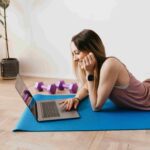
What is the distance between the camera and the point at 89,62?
1975 millimetres

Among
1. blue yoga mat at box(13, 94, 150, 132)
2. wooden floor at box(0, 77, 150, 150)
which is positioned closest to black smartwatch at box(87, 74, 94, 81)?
blue yoga mat at box(13, 94, 150, 132)

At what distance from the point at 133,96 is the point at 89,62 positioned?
464 millimetres

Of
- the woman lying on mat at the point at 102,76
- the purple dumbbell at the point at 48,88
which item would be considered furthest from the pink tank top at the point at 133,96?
the purple dumbbell at the point at 48,88

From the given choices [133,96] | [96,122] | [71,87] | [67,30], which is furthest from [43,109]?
[67,30]

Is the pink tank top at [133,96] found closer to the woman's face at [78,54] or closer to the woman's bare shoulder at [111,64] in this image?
the woman's bare shoulder at [111,64]

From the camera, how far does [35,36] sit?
375 cm

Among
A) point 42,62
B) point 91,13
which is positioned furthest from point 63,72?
point 91,13

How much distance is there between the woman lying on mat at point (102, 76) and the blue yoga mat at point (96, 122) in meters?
0.07

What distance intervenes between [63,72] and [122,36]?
92cm

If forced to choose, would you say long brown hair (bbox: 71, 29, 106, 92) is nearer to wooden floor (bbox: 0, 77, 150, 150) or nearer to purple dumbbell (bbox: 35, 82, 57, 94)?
wooden floor (bbox: 0, 77, 150, 150)

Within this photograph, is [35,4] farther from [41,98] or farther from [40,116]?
[40,116]

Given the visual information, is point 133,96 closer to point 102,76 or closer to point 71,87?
point 102,76

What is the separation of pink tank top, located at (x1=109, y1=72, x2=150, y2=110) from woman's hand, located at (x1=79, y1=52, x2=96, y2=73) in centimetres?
24

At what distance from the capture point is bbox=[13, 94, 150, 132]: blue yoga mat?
192 cm
